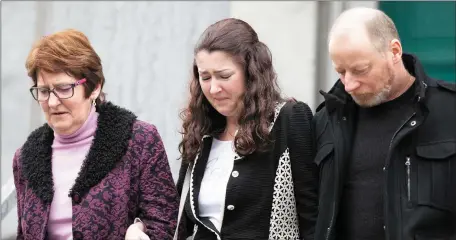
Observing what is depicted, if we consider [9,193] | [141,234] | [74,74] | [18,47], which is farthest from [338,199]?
[18,47]

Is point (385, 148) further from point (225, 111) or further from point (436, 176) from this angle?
point (225, 111)

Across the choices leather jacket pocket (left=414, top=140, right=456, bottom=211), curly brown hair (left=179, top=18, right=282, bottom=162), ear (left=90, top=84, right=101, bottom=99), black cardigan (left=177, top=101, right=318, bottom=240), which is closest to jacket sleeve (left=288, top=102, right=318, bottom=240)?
black cardigan (left=177, top=101, right=318, bottom=240)

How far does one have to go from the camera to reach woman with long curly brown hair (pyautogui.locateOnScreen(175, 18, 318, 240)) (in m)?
4.22

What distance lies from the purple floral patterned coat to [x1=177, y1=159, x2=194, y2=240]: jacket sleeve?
0.04 m

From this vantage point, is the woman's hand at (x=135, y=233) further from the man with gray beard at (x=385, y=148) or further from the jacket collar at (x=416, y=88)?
the jacket collar at (x=416, y=88)

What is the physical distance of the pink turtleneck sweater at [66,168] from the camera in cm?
432

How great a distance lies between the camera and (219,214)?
4270 millimetres

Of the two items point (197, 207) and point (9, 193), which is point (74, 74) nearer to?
point (197, 207)

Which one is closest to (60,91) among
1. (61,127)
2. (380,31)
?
(61,127)

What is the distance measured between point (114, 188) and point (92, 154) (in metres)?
0.20

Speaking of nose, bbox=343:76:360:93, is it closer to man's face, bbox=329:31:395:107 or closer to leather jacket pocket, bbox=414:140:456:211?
man's face, bbox=329:31:395:107

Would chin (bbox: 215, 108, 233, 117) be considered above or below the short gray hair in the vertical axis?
below

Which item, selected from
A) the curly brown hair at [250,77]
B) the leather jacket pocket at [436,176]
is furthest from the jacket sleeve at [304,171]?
the leather jacket pocket at [436,176]

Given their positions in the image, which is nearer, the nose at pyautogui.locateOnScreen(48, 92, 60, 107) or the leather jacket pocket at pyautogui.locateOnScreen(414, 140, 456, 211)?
the leather jacket pocket at pyautogui.locateOnScreen(414, 140, 456, 211)
